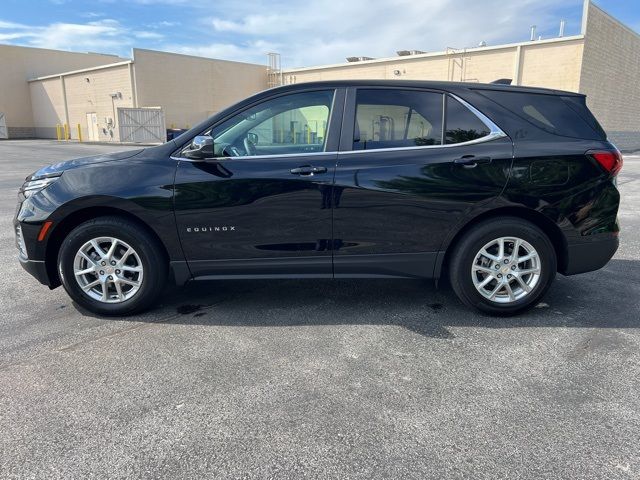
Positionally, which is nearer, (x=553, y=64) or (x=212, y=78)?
(x=553, y=64)

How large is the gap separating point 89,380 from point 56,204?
1.48 meters

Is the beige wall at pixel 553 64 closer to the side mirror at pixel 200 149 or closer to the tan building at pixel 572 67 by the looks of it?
the tan building at pixel 572 67

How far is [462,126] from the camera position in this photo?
12.2 ft

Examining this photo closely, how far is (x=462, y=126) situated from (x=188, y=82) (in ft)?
121

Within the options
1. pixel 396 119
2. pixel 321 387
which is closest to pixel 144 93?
pixel 396 119

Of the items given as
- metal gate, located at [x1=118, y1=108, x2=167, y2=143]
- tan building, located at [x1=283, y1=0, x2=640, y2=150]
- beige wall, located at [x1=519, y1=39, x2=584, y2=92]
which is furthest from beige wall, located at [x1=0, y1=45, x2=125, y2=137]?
beige wall, located at [x1=519, y1=39, x2=584, y2=92]

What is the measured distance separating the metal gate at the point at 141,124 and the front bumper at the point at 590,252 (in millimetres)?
32609

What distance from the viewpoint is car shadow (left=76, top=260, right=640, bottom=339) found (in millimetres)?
3781

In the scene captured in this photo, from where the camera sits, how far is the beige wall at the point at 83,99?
35.8 meters

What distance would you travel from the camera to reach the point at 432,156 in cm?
365

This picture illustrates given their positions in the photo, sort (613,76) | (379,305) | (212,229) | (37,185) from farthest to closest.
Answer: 1. (613,76)
2. (379,305)
3. (37,185)
4. (212,229)

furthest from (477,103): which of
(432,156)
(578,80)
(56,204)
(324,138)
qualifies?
(578,80)

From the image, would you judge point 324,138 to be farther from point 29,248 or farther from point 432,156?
point 29,248

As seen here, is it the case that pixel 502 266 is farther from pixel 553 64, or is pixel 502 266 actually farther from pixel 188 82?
pixel 188 82
